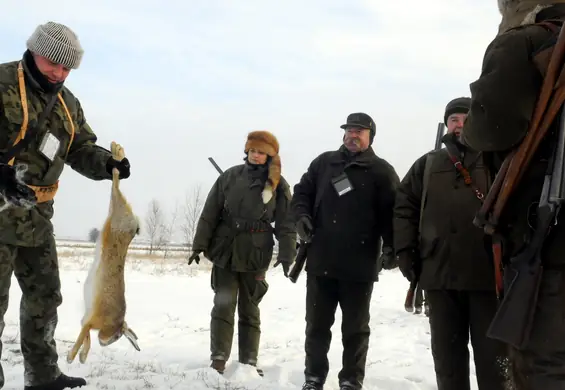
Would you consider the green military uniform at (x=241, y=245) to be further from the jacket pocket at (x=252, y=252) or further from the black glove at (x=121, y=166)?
the black glove at (x=121, y=166)

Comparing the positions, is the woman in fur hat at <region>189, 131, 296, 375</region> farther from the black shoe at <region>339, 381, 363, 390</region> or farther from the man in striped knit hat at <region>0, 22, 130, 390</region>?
the man in striped knit hat at <region>0, 22, 130, 390</region>

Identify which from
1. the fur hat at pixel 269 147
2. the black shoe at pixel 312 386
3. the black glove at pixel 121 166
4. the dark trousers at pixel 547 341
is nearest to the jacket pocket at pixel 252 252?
the fur hat at pixel 269 147

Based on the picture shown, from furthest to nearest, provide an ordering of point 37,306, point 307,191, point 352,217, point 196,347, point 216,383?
1. point 196,347
2. point 307,191
3. point 352,217
4. point 216,383
5. point 37,306

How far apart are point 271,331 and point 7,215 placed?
512cm

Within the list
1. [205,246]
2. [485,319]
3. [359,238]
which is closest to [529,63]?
[485,319]

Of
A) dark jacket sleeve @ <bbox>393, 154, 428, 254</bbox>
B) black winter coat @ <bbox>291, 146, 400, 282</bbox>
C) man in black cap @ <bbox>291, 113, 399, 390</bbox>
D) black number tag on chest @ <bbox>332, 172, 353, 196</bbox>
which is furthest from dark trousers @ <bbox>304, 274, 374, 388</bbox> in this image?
dark jacket sleeve @ <bbox>393, 154, 428, 254</bbox>

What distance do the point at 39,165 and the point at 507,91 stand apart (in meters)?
2.67

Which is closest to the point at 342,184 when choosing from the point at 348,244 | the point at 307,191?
the point at 307,191

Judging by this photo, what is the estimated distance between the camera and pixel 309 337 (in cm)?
421

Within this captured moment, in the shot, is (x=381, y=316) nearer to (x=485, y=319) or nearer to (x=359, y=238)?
(x=359, y=238)

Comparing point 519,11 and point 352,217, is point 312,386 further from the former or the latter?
point 519,11

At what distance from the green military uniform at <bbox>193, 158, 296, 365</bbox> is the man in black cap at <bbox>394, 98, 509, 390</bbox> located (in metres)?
1.83

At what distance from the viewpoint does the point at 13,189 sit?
3.01 metres

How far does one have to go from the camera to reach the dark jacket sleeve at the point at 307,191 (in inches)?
174
